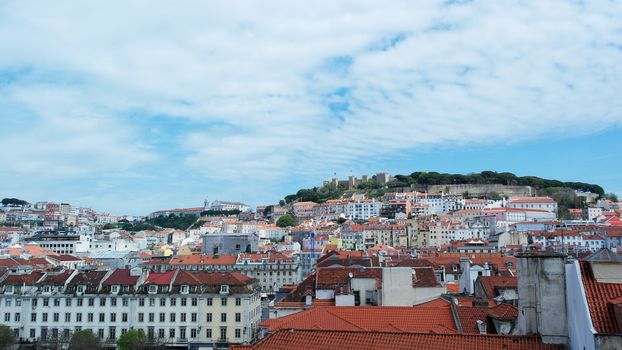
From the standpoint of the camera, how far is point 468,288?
33438 millimetres

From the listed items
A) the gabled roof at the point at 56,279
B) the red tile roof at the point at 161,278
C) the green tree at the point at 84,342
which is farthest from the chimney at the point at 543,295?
the gabled roof at the point at 56,279

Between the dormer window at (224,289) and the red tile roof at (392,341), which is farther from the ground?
the red tile roof at (392,341)

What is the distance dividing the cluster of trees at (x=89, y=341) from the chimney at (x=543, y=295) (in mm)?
34858

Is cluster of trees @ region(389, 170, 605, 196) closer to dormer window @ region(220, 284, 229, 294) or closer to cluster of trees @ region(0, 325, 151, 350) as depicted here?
dormer window @ region(220, 284, 229, 294)

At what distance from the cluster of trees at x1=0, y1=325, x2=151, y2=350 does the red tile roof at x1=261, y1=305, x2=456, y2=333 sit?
972 inches

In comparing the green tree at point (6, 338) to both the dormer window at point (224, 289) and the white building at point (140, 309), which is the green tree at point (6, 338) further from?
the dormer window at point (224, 289)

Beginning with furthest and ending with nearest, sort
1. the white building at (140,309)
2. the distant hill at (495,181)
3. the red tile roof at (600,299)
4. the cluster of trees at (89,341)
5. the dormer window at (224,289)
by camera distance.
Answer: the distant hill at (495,181)
the dormer window at (224,289)
the white building at (140,309)
the cluster of trees at (89,341)
the red tile roof at (600,299)

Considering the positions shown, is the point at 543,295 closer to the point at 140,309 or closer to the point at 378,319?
the point at 378,319

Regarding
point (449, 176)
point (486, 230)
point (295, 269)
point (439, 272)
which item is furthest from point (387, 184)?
point (439, 272)

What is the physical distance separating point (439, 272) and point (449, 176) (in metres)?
140

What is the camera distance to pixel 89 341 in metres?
40.2

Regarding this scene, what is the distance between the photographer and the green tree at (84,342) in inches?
1567

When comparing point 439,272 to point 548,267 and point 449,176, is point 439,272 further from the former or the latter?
point 449,176

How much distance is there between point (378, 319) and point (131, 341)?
27.7 m
